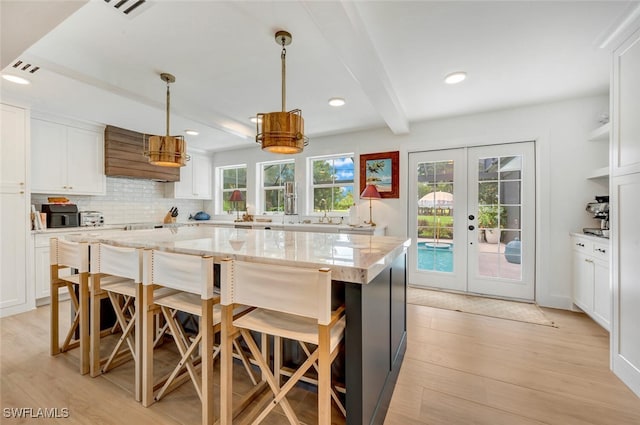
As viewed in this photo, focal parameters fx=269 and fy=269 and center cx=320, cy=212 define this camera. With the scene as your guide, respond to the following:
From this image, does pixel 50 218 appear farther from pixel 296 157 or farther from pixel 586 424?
pixel 586 424

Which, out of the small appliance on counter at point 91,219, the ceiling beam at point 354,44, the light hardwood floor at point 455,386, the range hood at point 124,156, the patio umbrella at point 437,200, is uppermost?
the ceiling beam at point 354,44

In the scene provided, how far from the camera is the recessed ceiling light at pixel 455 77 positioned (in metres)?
2.45

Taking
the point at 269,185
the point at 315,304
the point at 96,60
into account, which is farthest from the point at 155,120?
the point at 315,304

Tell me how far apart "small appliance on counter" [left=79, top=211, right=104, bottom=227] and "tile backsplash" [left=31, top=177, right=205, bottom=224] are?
0.21 meters

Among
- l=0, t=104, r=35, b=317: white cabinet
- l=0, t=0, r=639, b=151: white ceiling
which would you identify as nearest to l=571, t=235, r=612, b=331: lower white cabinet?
l=0, t=0, r=639, b=151: white ceiling

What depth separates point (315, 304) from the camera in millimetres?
1080

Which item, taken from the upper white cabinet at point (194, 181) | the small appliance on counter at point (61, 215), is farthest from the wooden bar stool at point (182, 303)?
the upper white cabinet at point (194, 181)

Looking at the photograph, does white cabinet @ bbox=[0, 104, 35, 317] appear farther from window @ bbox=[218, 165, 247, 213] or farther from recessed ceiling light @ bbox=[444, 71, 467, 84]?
recessed ceiling light @ bbox=[444, 71, 467, 84]

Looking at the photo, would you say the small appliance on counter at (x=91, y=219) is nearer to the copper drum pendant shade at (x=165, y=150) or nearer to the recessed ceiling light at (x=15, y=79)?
the recessed ceiling light at (x=15, y=79)

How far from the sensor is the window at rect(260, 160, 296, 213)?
5043 millimetres

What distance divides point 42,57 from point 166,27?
1.22 meters

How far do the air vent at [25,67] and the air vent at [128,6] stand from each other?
130 cm

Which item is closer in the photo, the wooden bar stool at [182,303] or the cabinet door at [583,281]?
the wooden bar stool at [182,303]

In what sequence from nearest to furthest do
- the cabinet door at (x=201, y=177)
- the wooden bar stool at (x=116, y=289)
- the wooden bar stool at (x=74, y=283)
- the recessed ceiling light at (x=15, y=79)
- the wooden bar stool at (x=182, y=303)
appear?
the wooden bar stool at (x=182, y=303) → the wooden bar stool at (x=116, y=289) → the wooden bar stool at (x=74, y=283) → the recessed ceiling light at (x=15, y=79) → the cabinet door at (x=201, y=177)
